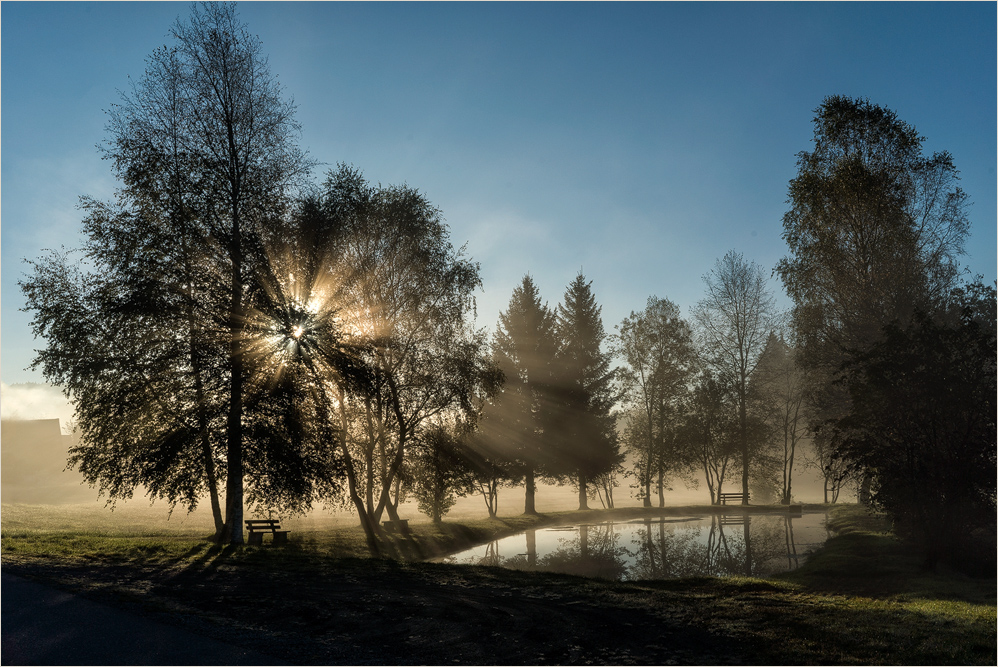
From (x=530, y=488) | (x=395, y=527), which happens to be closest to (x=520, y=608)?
(x=395, y=527)

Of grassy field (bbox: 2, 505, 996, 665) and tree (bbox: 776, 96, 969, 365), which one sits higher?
tree (bbox: 776, 96, 969, 365)

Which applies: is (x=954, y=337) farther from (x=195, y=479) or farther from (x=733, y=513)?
(x=733, y=513)

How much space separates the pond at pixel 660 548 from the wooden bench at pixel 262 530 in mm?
5774

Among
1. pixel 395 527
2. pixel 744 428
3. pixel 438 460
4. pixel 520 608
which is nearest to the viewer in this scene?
pixel 520 608

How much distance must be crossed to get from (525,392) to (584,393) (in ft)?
13.4

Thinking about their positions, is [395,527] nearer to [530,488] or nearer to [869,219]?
[530,488]

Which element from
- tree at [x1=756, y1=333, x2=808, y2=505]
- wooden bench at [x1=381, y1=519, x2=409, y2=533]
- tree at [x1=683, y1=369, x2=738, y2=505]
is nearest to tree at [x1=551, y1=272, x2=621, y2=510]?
tree at [x1=683, y1=369, x2=738, y2=505]

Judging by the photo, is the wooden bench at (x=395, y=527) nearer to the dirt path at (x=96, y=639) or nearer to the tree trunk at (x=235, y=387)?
the tree trunk at (x=235, y=387)

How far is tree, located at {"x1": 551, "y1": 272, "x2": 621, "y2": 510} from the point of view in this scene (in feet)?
135

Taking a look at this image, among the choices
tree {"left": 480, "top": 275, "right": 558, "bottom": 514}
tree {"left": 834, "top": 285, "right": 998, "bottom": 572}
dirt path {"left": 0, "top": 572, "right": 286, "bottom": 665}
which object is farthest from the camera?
tree {"left": 480, "top": 275, "right": 558, "bottom": 514}

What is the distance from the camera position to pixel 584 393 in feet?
138

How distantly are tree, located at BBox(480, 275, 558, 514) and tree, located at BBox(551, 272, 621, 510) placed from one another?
1.05 meters

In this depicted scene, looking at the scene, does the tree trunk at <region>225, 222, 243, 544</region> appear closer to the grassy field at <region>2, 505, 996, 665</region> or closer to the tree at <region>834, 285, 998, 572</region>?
the grassy field at <region>2, 505, 996, 665</region>

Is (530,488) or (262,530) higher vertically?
(262,530)
